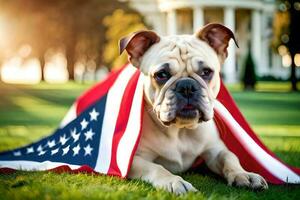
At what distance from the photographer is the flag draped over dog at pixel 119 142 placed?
4.33 metres

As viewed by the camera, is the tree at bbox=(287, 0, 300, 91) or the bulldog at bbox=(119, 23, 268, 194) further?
the tree at bbox=(287, 0, 300, 91)

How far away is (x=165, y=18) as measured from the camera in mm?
47844

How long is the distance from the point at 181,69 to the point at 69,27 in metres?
25.5

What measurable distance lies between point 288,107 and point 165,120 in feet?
39.9

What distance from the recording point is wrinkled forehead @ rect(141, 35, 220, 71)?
154 inches

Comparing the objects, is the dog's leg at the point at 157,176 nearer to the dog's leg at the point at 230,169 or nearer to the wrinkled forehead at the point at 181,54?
the dog's leg at the point at 230,169

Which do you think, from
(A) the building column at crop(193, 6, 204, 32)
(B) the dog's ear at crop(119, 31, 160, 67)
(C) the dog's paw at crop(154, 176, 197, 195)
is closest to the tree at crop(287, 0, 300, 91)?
(B) the dog's ear at crop(119, 31, 160, 67)

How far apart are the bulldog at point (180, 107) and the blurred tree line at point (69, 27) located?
2061 cm

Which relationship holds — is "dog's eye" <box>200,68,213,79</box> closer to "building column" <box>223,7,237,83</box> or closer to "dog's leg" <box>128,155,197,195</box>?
"dog's leg" <box>128,155,197,195</box>

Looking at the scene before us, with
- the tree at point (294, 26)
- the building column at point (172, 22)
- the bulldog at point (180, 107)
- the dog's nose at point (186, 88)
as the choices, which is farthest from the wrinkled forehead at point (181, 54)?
the building column at point (172, 22)

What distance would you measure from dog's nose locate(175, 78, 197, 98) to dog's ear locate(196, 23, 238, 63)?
2.19 feet

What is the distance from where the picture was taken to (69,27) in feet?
93.9

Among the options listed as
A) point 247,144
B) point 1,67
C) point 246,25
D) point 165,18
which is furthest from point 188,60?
point 246,25

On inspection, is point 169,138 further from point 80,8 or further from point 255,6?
point 255,6
